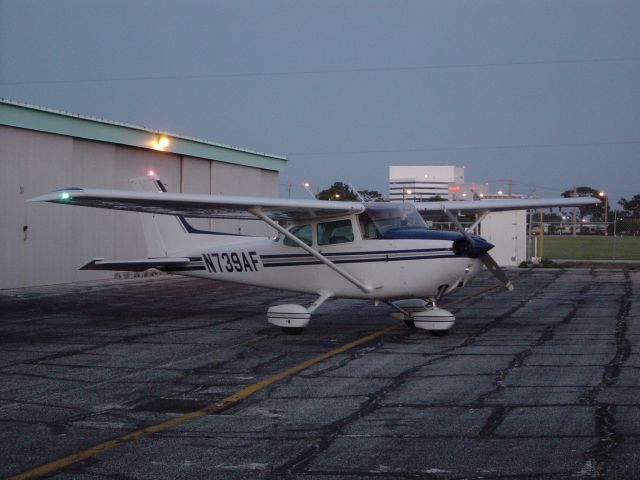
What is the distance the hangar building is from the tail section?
7564 mm

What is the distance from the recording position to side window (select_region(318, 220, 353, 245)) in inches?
530

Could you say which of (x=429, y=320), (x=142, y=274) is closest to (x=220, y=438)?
(x=429, y=320)

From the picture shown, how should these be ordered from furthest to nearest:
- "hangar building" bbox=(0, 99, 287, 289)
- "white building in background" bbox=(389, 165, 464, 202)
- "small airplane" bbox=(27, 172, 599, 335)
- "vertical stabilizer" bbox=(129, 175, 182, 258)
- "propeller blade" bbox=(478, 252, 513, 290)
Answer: "white building in background" bbox=(389, 165, 464, 202) < "hangar building" bbox=(0, 99, 287, 289) < "vertical stabilizer" bbox=(129, 175, 182, 258) < "propeller blade" bbox=(478, 252, 513, 290) < "small airplane" bbox=(27, 172, 599, 335)

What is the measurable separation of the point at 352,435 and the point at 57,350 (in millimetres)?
6353

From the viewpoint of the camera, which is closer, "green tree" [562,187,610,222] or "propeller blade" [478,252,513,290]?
"propeller blade" [478,252,513,290]

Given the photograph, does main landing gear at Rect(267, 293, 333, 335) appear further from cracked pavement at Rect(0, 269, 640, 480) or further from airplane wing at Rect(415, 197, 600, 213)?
airplane wing at Rect(415, 197, 600, 213)

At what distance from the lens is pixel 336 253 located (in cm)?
1345

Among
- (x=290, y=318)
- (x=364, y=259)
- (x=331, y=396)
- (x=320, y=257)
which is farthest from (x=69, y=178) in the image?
(x=331, y=396)

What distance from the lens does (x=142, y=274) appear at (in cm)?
2909

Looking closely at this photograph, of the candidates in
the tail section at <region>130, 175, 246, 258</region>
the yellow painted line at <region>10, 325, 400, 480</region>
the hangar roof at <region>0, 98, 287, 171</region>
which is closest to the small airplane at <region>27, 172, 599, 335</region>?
the tail section at <region>130, 175, 246, 258</region>

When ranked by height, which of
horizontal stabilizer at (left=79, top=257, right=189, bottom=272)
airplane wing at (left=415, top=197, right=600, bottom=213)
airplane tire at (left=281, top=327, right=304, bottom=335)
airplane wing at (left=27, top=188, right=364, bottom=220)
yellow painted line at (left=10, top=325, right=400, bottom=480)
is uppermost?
airplane wing at (left=415, top=197, right=600, bottom=213)

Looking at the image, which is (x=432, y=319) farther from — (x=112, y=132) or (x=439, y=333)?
(x=112, y=132)

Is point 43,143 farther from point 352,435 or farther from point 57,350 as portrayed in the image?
point 352,435

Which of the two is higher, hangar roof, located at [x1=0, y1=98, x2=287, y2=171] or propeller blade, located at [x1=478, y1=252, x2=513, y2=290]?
hangar roof, located at [x1=0, y1=98, x2=287, y2=171]
